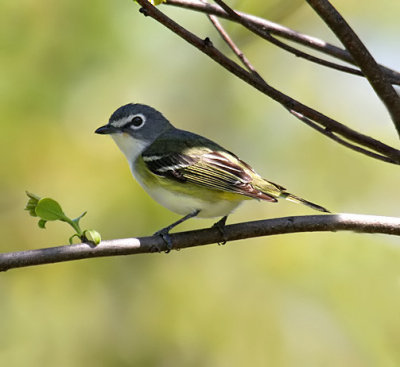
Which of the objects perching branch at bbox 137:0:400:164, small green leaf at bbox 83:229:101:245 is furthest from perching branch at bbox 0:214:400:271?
perching branch at bbox 137:0:400:164

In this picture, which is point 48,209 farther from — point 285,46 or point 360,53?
point 360,53

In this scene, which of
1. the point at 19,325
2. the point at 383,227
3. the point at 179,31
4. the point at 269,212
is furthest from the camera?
the point at 269,212

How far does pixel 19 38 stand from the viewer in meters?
5.65

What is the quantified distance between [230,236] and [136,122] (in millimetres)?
2062

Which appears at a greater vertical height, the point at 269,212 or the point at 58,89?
the point at 58,89

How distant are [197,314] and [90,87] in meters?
2.31

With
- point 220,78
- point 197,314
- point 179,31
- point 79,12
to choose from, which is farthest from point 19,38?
point 179,31

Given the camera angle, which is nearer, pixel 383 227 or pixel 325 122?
pixel 325 122

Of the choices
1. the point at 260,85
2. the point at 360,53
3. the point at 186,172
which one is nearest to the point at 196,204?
the point at 186,172

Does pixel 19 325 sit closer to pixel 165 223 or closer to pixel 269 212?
pixel 165 223

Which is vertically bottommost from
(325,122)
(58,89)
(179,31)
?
(325,122)

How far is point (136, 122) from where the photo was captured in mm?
4672

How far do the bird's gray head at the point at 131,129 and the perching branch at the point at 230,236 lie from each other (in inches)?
69.2

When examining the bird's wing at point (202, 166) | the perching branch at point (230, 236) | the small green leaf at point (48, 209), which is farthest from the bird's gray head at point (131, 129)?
the small green leaf at point (48, 209)
